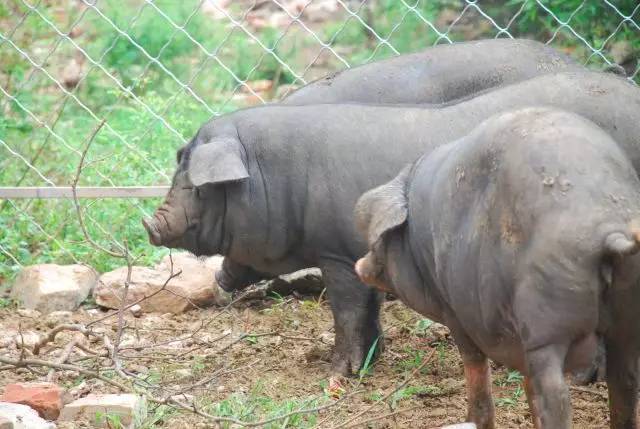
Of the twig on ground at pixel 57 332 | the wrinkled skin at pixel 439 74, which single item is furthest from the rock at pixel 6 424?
the wrinkled skin at pixel 439 74

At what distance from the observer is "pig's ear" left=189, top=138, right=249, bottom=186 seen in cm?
536

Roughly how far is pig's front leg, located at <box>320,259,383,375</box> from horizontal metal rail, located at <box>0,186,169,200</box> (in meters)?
1.57

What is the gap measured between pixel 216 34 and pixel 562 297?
7298 millimetres

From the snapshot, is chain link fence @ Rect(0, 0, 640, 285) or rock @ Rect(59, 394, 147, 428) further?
chain link fence @ Rect(0, 0, 640, 285)

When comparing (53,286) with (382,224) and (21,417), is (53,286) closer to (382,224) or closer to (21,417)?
(21,417)

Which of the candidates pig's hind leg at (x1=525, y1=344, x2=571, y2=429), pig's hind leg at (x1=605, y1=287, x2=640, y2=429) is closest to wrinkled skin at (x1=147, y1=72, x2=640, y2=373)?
pig's hind leg at (x1=605, y1=287, x2=640, y2=429)

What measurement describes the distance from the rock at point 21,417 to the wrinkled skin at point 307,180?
125 cm

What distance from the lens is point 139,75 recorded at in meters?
8.77

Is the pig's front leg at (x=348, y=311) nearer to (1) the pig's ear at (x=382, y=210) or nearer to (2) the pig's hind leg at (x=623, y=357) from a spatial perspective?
(1) the pig's ear at (x=382, y=210)

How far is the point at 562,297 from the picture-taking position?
11.3 ft

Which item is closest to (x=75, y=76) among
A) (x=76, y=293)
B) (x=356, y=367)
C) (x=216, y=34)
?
(x=216, y=34)

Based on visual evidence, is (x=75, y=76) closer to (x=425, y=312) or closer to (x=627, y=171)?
(x=425, y=312)

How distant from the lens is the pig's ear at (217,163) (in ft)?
→ 17.6

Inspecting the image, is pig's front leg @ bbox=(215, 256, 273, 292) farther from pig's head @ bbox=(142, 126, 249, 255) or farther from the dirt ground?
pig's head @ bbox=(142, 126, 249, 255)
